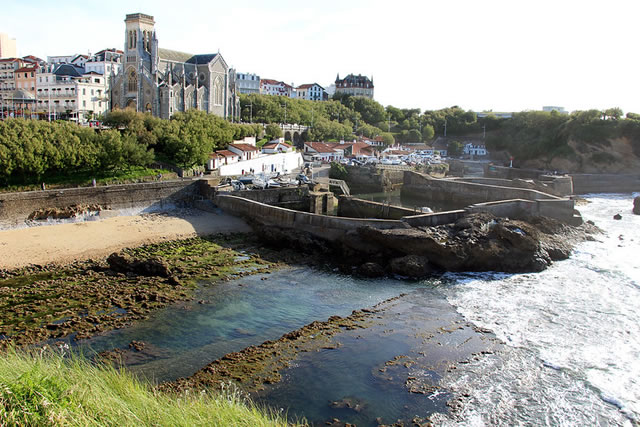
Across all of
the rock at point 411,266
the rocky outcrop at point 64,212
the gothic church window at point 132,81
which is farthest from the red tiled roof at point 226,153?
the rock at point 411,266

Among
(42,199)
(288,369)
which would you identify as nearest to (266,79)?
(42,199)

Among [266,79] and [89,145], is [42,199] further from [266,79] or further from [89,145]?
[266,79]

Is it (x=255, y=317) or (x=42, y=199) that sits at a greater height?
(x=42, y=199)

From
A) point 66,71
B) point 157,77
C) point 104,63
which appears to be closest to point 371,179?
point 157,77

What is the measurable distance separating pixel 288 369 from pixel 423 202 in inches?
1372

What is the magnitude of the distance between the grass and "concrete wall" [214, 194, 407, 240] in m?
7.92

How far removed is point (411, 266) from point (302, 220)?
792 centimetres

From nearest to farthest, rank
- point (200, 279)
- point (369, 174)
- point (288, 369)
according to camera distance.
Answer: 1. point (288, 369)
2. point (200, 279)
3. point (369, 174)

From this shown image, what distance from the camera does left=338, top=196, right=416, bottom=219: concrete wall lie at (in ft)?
112

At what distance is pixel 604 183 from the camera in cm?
6022

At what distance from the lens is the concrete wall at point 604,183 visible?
59.3 meters

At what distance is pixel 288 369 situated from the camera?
49.1 ft

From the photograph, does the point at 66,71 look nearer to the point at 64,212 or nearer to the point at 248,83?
the point at 64,212

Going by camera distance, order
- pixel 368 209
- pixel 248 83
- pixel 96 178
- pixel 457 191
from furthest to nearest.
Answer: pixel 248 83
pixel 457 191
pixel 368 209
pixel 96 178
